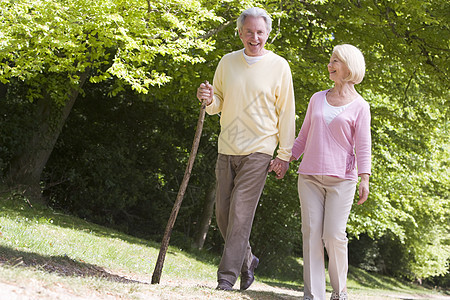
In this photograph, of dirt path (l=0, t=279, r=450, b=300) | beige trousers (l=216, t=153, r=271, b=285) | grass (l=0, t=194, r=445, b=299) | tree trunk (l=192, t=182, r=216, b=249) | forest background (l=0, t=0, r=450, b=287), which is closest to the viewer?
→ dirt path (l=0, t=279, r=450, b=300)

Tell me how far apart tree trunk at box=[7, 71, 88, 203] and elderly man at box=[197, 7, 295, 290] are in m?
9.25

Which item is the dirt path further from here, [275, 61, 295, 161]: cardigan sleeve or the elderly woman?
[275, 61, 295, 161]: cardigan sleeve

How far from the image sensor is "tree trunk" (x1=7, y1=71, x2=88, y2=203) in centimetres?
1347

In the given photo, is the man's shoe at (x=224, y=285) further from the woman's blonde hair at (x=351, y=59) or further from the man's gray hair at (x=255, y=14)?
the man's gray hair at (x=255, y=14)

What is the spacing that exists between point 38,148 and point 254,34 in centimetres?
993

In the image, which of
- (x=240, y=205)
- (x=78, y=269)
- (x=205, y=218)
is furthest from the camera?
(x=205, y=218)

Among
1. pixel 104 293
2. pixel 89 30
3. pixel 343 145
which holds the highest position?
pixel 89 30

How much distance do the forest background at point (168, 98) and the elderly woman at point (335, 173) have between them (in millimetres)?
5179

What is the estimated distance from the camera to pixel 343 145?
4.64m

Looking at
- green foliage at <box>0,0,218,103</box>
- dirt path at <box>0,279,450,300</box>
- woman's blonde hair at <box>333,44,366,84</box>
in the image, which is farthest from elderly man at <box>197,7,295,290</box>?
green foliage at <box>0,0,218,103</box>

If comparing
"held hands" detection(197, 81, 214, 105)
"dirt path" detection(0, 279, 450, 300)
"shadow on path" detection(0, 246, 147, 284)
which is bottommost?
"shadow on path" detection(0, 246, 147, 284)

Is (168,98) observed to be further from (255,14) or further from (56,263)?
(255,14)

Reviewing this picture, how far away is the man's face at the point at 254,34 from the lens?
4.86 meters

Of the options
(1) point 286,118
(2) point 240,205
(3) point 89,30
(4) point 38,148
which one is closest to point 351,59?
(1) point 286,118
